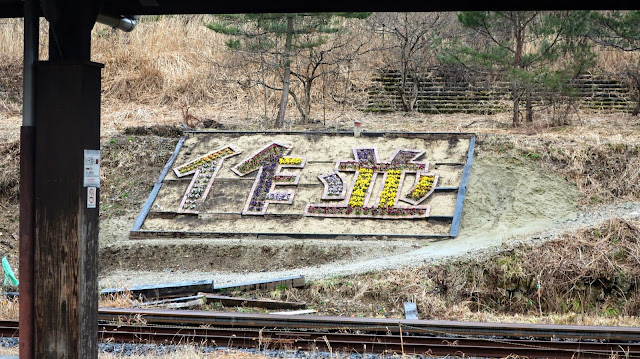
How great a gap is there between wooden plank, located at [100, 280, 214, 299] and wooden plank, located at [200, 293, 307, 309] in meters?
0.45

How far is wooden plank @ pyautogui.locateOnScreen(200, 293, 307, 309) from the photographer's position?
37.4ft

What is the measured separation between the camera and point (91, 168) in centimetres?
614

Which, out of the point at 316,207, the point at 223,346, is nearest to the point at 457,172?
the point at 316,207

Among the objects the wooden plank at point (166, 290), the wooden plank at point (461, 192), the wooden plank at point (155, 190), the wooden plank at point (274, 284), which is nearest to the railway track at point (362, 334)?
the wooden plank at point (166, 290)

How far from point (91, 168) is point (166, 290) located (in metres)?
6.14

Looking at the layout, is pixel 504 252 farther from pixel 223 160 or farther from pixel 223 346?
pixel 223 160

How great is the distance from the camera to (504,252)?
44.9 feet

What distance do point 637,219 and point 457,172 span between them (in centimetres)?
460

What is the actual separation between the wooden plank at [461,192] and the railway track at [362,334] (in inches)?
261

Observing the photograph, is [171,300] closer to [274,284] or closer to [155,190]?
[274,284]

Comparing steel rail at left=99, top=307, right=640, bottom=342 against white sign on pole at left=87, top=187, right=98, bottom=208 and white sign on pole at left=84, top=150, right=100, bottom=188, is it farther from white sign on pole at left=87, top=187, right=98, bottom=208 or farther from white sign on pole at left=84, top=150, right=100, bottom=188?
white sign on pole at left=84, top=150, right=100, bottom=188

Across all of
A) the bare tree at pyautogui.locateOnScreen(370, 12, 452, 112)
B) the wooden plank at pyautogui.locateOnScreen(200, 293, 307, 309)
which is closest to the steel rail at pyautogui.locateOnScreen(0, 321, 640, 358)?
the wooden plank at pyautogui.locateOnScreen(200, 293, 307, 309)

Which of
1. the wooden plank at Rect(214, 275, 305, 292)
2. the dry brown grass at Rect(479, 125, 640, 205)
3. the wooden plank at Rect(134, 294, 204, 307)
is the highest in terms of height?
the dry brown grass at Rect(479, 125, 640, 205)

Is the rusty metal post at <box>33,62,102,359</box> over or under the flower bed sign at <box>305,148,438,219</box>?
over
